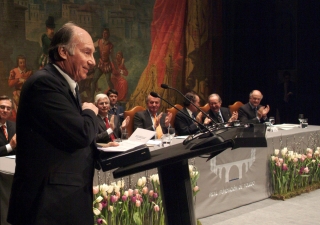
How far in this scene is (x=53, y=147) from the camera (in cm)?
174

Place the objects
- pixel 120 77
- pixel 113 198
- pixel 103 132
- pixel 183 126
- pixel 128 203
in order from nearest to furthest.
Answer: pixel 113 198 < pixel 128 203 < pixel 103 132 < pixel 183 126 < pixel 120 77

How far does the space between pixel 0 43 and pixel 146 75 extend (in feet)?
10.3

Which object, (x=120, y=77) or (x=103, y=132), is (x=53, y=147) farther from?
(x=120, y=77)

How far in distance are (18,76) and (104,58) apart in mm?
1804

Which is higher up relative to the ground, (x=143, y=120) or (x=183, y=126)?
(x=143, y=120)

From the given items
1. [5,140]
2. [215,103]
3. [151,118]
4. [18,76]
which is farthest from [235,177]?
[18,76]

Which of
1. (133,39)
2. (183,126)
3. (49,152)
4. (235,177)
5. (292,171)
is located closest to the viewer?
(49,152)

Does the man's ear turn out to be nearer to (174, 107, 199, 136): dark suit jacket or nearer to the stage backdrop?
(174, 107, 199, 136): dark suit jacket

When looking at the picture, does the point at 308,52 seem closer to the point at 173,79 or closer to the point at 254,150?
the point at 173,79

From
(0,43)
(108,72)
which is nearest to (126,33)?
(108,72)

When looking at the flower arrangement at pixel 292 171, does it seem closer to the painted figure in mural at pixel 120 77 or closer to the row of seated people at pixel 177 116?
the row of seated people at pixel 177 116

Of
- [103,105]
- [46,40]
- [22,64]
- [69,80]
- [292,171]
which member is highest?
[46,40]

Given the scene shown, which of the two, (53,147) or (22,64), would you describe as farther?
(22,64)

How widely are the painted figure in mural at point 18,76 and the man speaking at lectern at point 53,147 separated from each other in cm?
620
